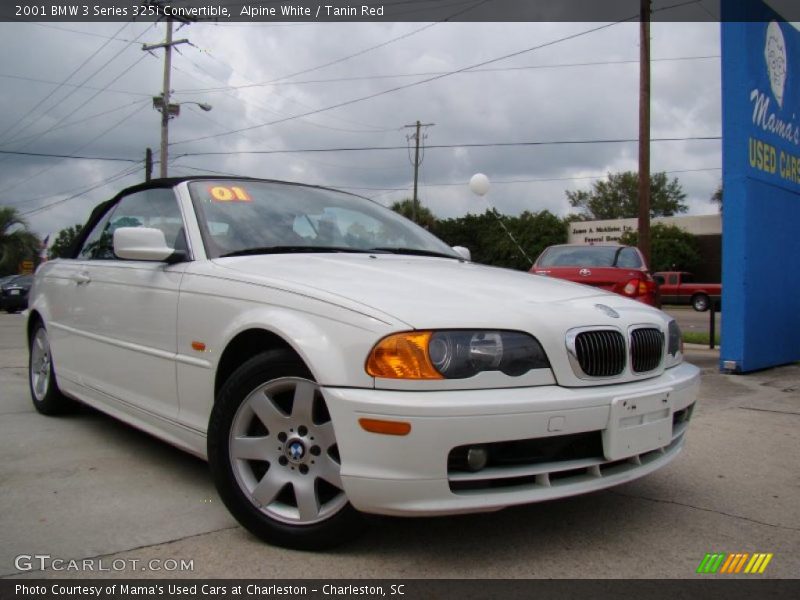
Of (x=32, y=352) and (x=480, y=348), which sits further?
(x=32, y=352)

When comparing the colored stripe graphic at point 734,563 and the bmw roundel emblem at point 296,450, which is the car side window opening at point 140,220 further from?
the colored stripe graphic at point 734,563

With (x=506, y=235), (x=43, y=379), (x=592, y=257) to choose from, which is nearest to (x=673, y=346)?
(x=43, y=379)

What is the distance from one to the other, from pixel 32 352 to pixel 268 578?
3.68 m

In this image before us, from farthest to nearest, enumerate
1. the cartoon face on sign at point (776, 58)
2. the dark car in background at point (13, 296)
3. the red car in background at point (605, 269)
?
the dark car in background at point (13, 296), the red car in background at point (605, 269), the cartoon face on sign at point (776, 58)

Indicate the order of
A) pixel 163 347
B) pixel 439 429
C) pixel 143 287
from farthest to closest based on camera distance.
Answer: pixel 143 287 < pixel 163 347 < pixel 439 429

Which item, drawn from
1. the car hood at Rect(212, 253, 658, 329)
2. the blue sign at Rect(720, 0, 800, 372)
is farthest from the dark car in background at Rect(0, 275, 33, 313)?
the car hood at Rect(212, 253, 658, 329)

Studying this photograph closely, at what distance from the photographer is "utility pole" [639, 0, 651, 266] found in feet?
44.4

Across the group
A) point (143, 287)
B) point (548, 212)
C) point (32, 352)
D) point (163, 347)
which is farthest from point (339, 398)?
point (548, 212)

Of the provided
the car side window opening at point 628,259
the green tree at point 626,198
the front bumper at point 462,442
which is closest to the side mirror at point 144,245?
the front bumper at point 462,442

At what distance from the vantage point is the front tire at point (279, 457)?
2.46m

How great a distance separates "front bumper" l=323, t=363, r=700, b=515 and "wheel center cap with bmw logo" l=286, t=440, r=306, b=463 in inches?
10.7

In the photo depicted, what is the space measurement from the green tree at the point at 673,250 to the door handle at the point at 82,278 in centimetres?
3553

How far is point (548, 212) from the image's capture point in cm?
4572

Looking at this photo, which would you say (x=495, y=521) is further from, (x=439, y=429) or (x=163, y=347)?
(x=163, y=347)
